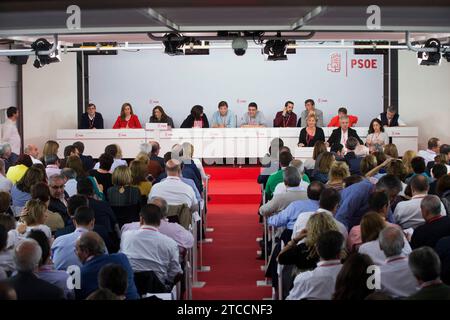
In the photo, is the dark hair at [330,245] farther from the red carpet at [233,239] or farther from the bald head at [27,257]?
the red carpet at [233,239]

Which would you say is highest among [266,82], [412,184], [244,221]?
[266,82]

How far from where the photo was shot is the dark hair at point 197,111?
16.4 meters

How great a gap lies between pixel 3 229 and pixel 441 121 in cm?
1281

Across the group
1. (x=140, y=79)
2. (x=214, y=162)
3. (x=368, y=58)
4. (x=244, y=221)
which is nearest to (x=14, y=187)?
(x=244, y=221)

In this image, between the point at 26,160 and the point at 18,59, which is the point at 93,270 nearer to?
the point at 26,160

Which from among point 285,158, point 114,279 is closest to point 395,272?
point 114,279

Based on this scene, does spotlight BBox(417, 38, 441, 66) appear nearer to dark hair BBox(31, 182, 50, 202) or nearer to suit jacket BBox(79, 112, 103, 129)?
suit jacket BBox(79, 112, 103, 129)

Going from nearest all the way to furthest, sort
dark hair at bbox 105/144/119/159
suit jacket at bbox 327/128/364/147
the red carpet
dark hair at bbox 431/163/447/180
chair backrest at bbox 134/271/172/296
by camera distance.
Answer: chair backrest at bbox 134/271/172/296 → the red carpet → dark hair at bbox 431/163/447/180 → dark hair at bbox 105/144/119/159 → suit jacket at bbox 327/128/364/147

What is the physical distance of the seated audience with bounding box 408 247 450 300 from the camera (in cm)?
518

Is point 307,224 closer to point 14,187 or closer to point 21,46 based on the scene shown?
point 14,187

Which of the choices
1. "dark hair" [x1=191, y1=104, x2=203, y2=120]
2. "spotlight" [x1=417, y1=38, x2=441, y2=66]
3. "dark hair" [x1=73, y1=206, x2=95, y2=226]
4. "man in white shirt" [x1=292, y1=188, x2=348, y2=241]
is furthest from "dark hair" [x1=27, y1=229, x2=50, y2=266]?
"dark hair" [x1=191, y1=104, x2=203, y2=120]

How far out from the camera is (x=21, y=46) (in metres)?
16.8

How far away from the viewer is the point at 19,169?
10.4 meters

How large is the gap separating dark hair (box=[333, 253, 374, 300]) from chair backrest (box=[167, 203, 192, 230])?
3.18 metres
